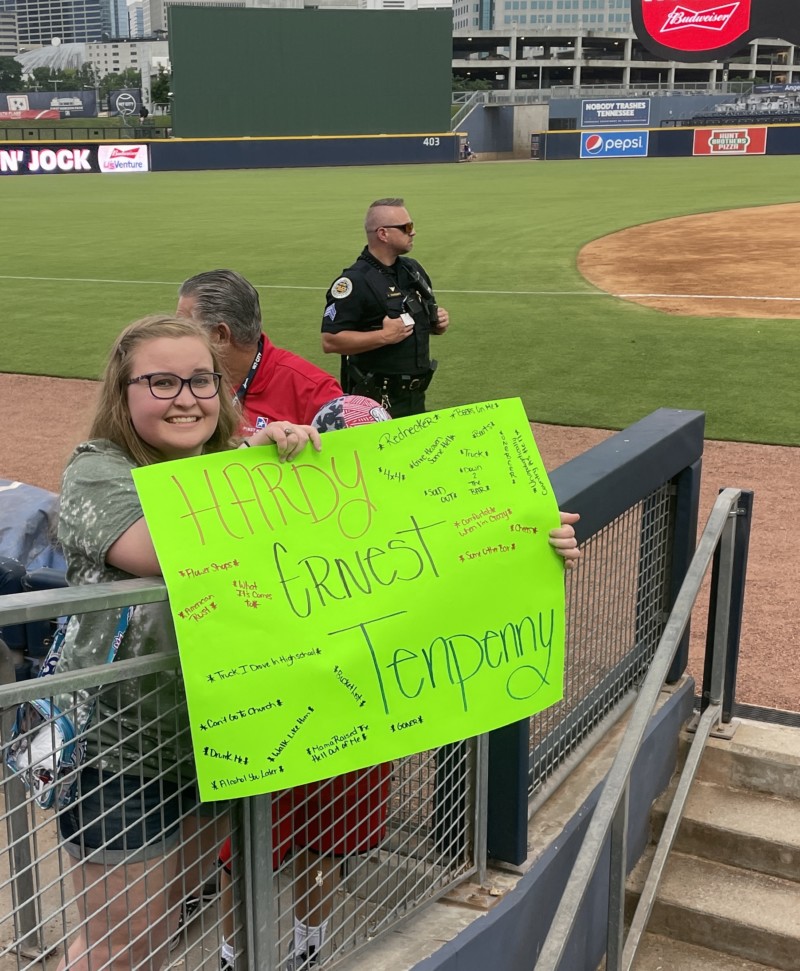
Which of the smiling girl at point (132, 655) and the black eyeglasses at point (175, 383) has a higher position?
the black eyeglasses at point (175, 383)

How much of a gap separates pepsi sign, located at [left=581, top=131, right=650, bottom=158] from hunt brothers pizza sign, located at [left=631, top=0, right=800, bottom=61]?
42.5 ft

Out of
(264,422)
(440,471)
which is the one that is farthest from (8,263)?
(440,471)

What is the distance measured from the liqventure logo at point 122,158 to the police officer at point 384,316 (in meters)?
42.6

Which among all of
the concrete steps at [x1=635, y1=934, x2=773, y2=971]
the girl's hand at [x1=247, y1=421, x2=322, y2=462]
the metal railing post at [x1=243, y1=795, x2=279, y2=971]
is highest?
the girl's hand at [x1=247, y1=421, x2=322, y2=462]

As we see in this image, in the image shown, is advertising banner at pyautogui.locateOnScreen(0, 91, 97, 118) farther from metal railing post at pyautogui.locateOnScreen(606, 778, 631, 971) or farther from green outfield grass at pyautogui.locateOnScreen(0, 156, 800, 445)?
metal railing post at pyautogui.locateOnScreen(606, 778, 631, 971)

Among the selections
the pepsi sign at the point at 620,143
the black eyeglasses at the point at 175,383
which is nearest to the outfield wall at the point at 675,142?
the pepsi sign at the point at 620,143

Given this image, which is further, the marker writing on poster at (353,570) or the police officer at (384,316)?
the police officer at (384,316)

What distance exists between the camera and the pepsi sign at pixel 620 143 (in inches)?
2036

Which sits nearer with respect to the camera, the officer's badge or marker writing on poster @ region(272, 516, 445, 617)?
marker writing on poster @ region(272, 516, 445, 617)

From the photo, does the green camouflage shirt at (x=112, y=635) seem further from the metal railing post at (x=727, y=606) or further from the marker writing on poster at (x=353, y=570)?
the metal railing post at (x=727, y=606)

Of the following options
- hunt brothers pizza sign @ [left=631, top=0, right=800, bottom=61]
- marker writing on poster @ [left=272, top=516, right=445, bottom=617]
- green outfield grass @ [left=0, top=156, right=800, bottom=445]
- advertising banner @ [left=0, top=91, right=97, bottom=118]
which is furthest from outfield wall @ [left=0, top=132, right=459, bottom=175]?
marker writing on poster @ [left=272, top=516, right=445, bottom=617]

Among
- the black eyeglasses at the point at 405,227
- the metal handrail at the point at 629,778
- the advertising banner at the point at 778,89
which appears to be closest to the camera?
the metal handrail at the point at 629,778

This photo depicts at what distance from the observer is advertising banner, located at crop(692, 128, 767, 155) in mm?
48287

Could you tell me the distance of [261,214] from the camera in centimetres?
2605
